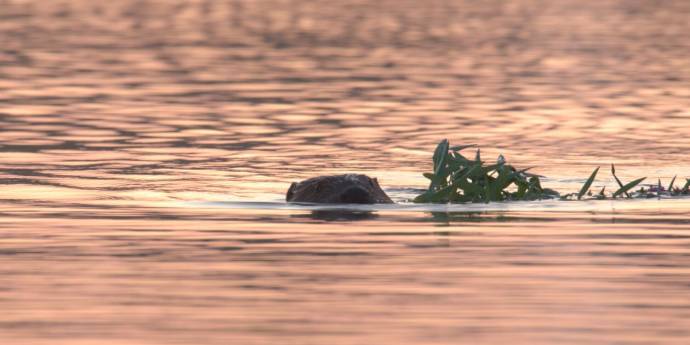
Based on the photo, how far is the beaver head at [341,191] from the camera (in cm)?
2000

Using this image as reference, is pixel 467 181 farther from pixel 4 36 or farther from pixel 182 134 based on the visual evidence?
pixel 4 36

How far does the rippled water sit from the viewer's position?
12.9 meters

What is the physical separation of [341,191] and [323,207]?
36 centimetres

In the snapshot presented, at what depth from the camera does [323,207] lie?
19.8 m

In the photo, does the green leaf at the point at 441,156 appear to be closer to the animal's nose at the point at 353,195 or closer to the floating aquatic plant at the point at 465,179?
the floating aquatic plant at the point at 465,179

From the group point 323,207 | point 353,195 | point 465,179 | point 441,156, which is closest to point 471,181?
point 465,179

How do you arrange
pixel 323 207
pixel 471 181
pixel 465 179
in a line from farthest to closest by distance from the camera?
pixel 471 181 < pixel 465 179 < pixel 323 207

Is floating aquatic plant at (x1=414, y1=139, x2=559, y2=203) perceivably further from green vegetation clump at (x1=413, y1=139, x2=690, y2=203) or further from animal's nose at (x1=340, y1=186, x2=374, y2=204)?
animal's nose at (x1=340, y1=186, x2=374, y2=204)

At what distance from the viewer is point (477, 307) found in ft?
43.1

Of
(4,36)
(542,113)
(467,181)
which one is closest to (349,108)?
(542,113)

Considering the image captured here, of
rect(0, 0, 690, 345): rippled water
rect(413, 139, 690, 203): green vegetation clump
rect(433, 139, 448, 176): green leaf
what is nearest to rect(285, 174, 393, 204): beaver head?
rect(0, 0, 690, 345): rippled water

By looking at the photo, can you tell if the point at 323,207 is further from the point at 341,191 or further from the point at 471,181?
the point at 471,181

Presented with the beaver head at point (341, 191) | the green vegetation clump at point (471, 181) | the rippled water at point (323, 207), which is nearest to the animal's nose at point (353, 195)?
the beaver head at point (341, 191)

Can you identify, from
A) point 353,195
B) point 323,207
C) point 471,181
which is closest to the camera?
point 323,207
